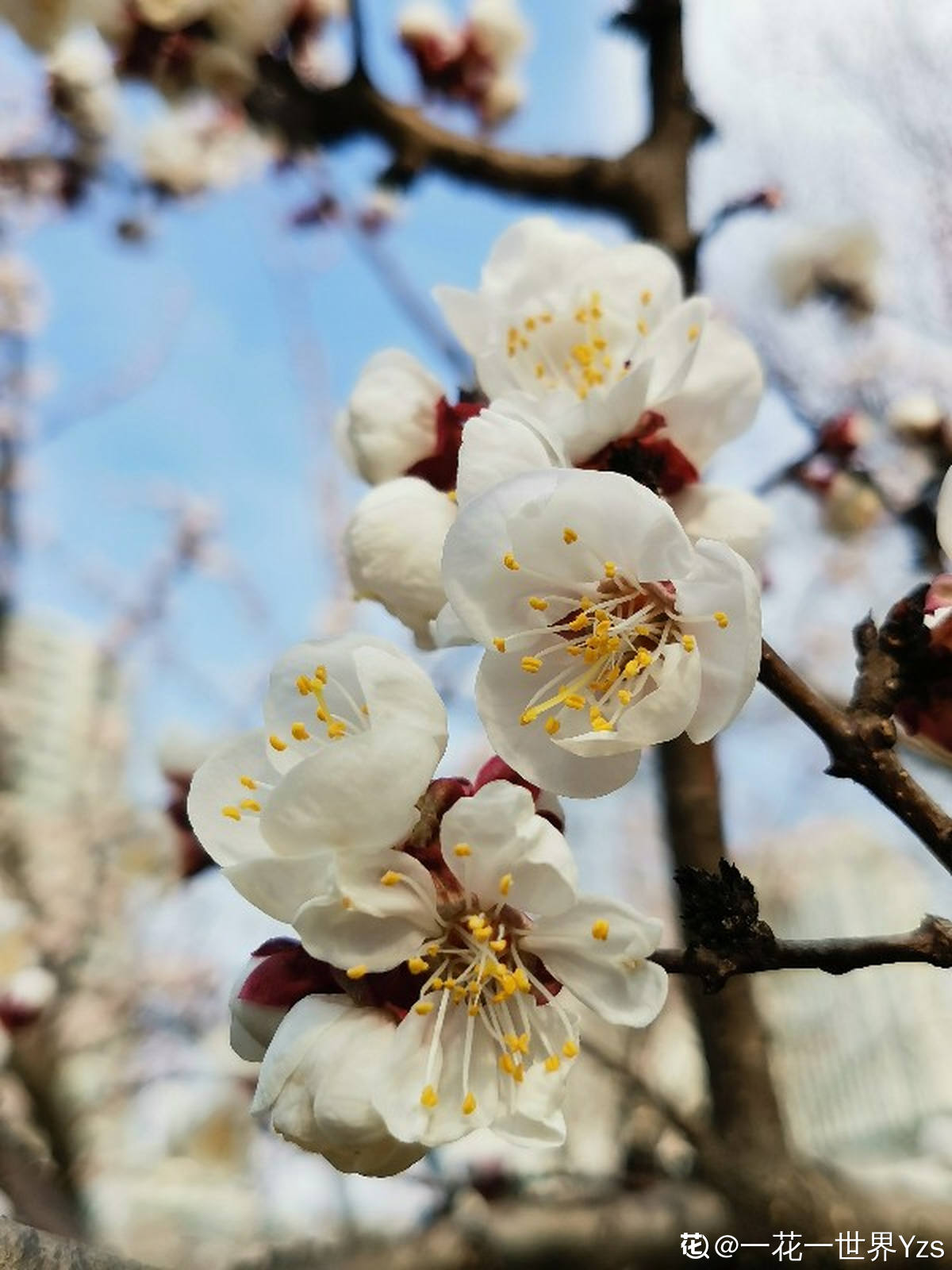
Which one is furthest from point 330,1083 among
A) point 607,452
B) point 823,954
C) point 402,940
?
point 607,452

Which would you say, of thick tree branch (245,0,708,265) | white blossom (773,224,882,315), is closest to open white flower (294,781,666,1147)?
thick tree branch (245,0,708,265)

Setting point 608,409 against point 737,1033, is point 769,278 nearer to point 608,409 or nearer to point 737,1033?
point 737,1033

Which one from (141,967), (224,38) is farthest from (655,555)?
(141,967)

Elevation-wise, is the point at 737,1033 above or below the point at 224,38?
below

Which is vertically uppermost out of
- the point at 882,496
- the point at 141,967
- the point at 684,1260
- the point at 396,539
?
the point at 396,539

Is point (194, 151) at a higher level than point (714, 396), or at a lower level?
lower

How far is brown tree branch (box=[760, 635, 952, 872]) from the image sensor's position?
1.77ft

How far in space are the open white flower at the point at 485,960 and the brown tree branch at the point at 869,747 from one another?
0.13 metres

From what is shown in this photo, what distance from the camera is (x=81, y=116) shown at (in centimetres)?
268

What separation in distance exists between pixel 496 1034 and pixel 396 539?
30cm

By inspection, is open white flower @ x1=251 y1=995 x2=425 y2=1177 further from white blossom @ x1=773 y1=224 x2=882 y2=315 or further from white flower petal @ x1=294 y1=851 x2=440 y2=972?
white blossom @ x1=773 y1=224 x2=882 y2=315

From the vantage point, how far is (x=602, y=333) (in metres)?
0.79

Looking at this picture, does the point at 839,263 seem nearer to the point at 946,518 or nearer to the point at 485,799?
the point at 946,518

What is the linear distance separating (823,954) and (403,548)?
0.34 m
